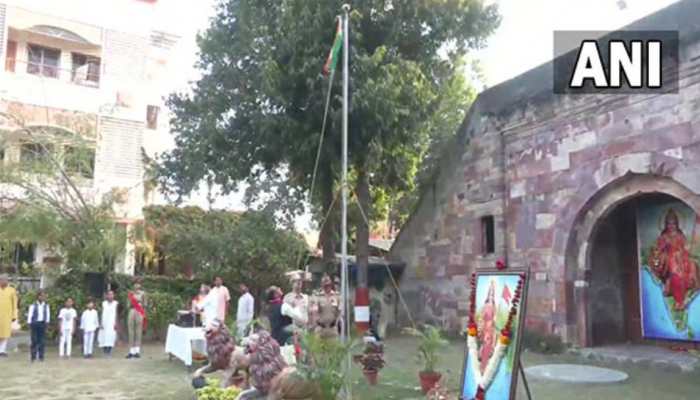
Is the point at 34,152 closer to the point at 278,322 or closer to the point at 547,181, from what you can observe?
the point at 278,322

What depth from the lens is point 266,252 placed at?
625 inches

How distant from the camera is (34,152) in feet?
49.0

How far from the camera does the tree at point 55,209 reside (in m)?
14.0

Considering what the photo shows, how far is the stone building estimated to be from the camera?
1005cm

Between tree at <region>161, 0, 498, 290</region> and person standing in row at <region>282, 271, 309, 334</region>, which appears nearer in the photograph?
person standing in row at <region>282, 271, 309, 334</region>

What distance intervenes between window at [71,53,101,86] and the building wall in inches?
469

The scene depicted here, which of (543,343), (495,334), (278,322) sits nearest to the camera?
(495,334)

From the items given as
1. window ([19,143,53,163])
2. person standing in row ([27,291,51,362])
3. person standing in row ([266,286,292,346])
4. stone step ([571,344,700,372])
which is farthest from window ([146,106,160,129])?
stone step ([571,344,700,372])

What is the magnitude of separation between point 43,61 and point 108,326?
11330 mm

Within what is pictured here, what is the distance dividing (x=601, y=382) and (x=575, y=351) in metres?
3.03

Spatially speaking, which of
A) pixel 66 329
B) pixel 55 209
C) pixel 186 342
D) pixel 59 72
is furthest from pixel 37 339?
pixel 59 72

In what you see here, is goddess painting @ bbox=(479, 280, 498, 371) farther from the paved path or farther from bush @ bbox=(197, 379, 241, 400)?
the paved path

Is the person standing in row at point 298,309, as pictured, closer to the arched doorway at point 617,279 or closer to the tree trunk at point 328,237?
the arched doorway at point 617,279

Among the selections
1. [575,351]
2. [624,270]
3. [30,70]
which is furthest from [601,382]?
[30,70]
